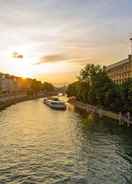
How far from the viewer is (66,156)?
36.1 m

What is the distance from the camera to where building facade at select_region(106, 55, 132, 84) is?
11168 centimetres

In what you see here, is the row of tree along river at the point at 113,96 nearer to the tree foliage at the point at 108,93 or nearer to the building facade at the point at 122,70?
the tree foliage at the point at 108,93

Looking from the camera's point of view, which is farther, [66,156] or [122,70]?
[122,70]

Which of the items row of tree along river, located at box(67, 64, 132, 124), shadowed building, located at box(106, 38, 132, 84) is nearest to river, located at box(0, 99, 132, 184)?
row of tree along river, located at box(67, 64, 132, 124)

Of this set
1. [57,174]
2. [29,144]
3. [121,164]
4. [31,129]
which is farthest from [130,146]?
[31,129]

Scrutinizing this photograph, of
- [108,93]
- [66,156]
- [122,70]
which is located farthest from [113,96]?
[122,70]

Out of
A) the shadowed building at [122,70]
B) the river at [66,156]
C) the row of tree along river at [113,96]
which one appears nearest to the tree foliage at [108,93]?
the row of tree along river at [113,96]

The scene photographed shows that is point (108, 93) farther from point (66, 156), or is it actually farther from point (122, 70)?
point (122, 70)

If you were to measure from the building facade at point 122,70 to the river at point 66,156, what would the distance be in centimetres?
5886

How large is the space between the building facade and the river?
193 feet

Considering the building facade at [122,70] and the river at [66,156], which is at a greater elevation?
the building facade at [122,70]

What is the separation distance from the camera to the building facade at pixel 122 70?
11168 centimetres

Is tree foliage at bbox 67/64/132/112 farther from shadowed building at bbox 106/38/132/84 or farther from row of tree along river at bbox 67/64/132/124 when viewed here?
shadowed building at bbox 106/38/132/84

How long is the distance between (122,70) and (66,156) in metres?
89.8
